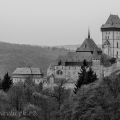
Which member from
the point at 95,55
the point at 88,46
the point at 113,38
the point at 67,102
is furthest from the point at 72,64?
the point at 67,102

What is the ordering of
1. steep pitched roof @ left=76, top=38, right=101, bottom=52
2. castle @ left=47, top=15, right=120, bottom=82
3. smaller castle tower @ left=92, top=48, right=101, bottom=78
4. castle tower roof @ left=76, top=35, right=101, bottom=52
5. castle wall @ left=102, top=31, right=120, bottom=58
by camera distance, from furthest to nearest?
castle wall @ left=102, top=31, right=120, bottom=58 → steep pitched roof @ left=76, top=38, right=101, bottom=52 → castle tower roof @ left=76, top=35, right=101, bottom=52 → castle @ left=47, top=15, right=120, bottom=82 → smaller castle tower @ left=92, top=48, right=101, bottom=78

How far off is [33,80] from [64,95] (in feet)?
76.3

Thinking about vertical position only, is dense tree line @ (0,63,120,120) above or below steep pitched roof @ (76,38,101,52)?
below

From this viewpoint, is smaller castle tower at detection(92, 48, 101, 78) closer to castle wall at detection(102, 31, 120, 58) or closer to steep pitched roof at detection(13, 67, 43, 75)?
steep pitched roof at detection(13, 67, 43, 75)

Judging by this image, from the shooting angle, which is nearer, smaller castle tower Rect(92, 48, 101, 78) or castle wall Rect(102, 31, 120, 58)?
smaller castle tower Rect(92, 48, 101, 78)

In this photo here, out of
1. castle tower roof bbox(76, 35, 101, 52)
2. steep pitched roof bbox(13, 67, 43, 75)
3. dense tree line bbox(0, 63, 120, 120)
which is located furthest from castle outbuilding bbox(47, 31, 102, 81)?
castle tower roof bbox(76, 35, 101, 52)

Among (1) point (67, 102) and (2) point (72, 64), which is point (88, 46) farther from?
(1) point (67, 102)

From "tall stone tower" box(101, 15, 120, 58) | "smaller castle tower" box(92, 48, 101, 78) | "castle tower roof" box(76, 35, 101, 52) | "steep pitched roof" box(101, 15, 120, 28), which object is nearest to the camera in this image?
"smaller castle tower" box(92, 48, 101, 78)

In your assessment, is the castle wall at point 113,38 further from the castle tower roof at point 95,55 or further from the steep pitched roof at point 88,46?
the castle tower roof at point 95,55

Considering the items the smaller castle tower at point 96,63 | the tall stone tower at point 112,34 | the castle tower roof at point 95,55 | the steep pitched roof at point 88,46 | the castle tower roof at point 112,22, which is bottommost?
the smaller castle tower at point 96,63

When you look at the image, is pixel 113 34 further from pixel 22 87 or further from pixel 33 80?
pixel 22 87

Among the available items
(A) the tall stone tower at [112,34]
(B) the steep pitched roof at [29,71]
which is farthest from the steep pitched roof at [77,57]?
(A) the tall stone tower at [112,34]

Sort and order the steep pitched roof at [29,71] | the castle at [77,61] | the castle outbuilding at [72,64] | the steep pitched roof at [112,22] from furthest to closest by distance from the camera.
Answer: the steep pitched roof at [112,22] → the steep pitched roof at [29,71] → the castle outbuilding at [72,64] → the castle at [77,61]

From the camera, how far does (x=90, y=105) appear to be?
71938mm
